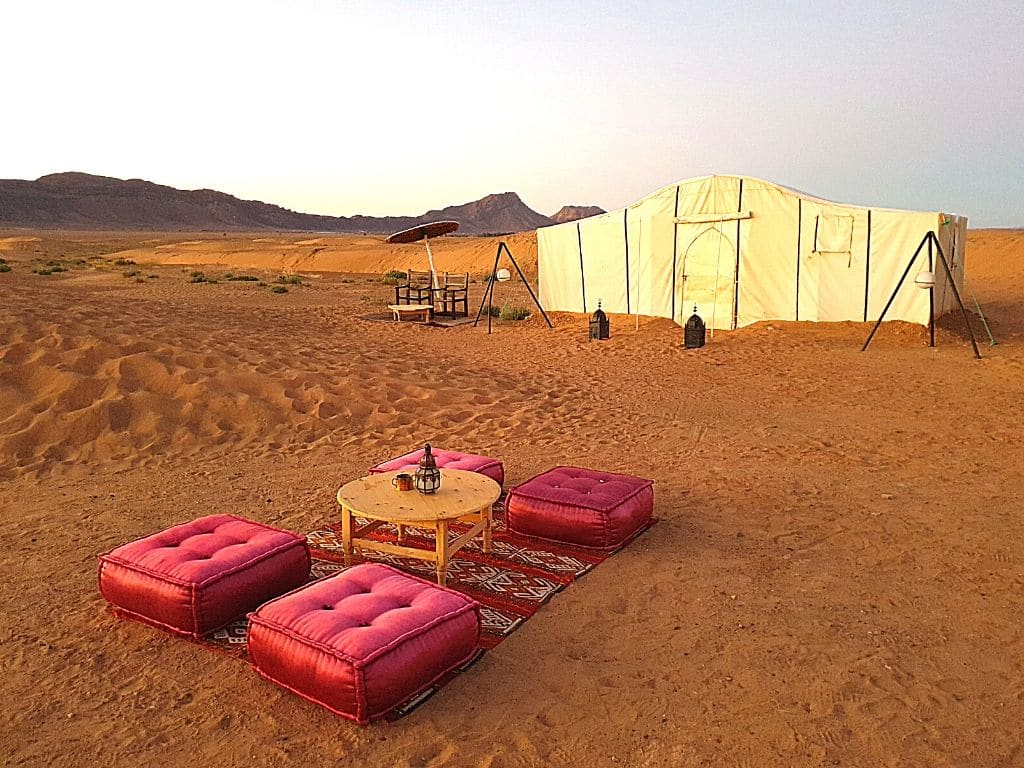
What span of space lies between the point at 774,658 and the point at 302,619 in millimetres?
2241

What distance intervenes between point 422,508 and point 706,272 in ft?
38.9

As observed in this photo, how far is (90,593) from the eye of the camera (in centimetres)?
463

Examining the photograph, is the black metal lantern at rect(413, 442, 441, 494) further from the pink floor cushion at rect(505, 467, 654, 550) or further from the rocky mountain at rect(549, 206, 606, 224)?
the rocky mountain at rect(549, 206, 606, 224)

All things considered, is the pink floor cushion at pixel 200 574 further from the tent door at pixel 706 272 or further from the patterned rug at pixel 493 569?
the tent door at pixel 706 272

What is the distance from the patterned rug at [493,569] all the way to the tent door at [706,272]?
10.4 m

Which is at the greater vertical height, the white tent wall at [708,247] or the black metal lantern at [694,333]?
the white tent wall at [708,247]

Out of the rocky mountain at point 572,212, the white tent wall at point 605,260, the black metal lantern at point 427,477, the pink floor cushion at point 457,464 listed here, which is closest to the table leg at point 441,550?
the black metal lantern at point 427,477

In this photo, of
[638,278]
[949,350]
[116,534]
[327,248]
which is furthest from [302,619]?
[327,248]

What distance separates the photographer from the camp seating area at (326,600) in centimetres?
335

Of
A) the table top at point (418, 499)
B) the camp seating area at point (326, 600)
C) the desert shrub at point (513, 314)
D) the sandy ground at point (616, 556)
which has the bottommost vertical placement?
the sandy ground at point (616, 556)

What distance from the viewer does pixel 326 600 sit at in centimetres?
371

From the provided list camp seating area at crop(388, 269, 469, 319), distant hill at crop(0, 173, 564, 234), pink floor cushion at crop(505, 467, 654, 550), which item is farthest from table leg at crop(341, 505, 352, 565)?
distant hill at crop(0, 173, 564, 234)

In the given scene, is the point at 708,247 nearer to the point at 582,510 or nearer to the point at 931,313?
the point at 931,313

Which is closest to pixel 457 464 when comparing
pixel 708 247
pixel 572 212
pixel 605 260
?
pixel 708 247
